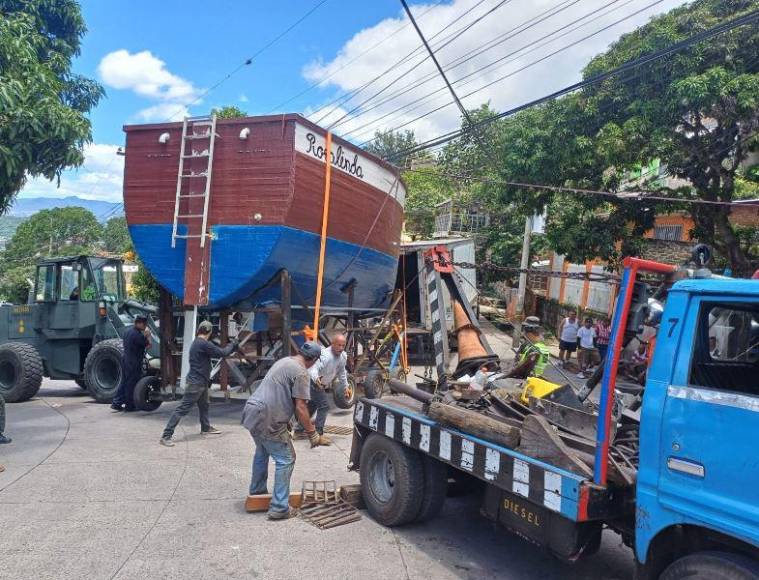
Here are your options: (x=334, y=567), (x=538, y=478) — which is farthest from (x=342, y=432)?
(x=538, y=478)

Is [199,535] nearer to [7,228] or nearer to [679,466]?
[679,466]

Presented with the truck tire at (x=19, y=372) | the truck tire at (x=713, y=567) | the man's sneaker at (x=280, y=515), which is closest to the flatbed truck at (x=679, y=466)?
the truck tire at (x=713, y=567)

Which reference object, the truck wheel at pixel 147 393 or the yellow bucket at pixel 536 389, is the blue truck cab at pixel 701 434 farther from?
the truck wheel at pixel 147 393

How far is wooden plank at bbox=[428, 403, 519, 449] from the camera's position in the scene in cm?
389

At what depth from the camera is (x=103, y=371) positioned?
10875 millimetres

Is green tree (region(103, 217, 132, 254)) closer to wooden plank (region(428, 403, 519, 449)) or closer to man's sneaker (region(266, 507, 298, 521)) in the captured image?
man's sneaker (region(266, 507, 298, 521))

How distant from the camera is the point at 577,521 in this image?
10.8 feet

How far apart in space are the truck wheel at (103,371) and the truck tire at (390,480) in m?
7.00

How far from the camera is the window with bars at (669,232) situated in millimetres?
15477

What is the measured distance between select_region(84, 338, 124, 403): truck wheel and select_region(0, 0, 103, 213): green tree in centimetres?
288

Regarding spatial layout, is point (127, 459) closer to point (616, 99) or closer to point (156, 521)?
point (156, 521)

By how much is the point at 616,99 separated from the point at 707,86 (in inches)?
72.5

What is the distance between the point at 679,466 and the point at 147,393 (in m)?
8.40

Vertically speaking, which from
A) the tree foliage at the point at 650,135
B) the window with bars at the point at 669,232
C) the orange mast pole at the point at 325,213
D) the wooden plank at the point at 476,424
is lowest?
the wooden plank at the point at 476,424
